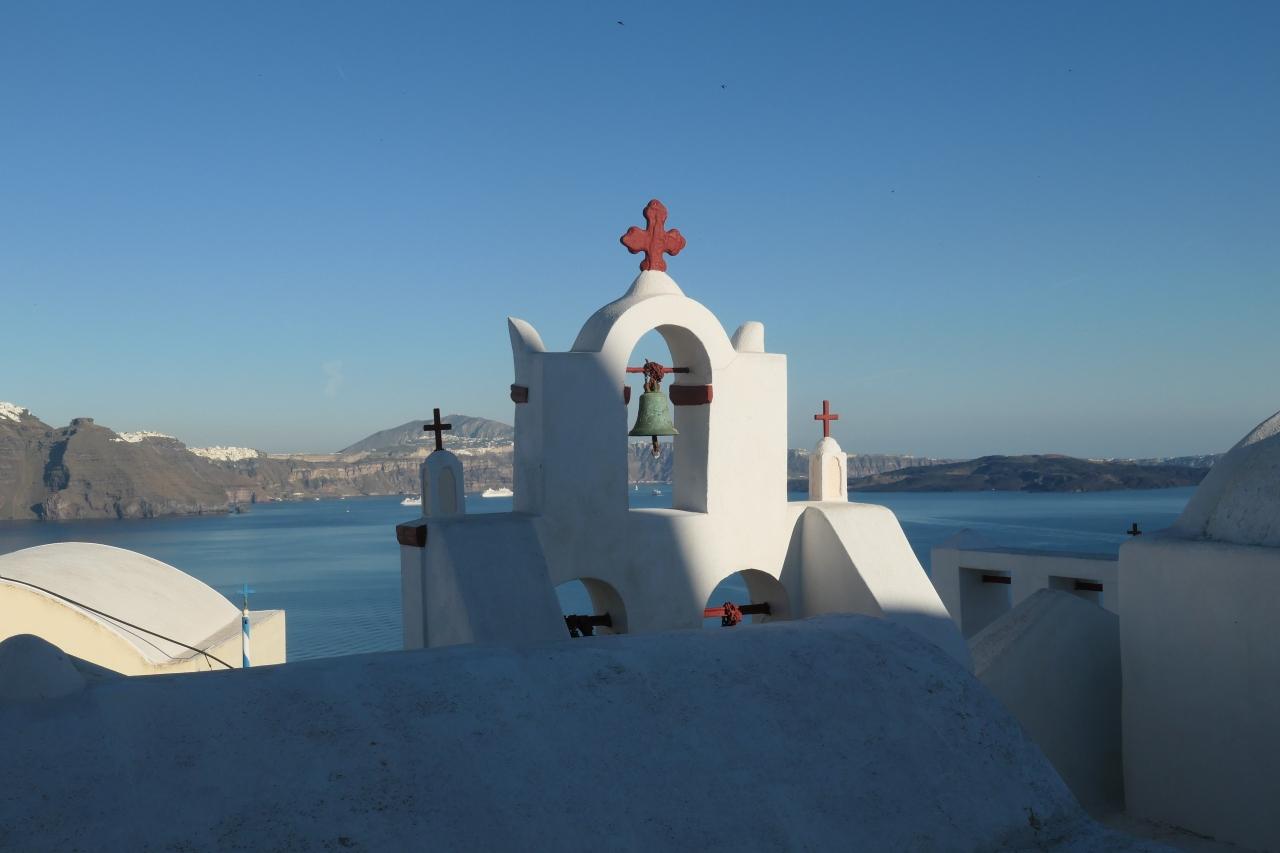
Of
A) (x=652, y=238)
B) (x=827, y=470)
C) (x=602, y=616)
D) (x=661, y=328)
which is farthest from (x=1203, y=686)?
(x=652, y=238)

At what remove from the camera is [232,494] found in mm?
146000

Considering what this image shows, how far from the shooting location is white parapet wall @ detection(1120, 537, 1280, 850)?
7332 mm

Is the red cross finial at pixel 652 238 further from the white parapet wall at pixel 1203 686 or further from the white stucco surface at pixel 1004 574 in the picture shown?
the white stucco surface at pixel 1004 574

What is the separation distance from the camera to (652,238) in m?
8.41

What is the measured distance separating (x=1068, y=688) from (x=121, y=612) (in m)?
9.30

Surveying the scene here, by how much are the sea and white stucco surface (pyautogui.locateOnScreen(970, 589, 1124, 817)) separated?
4.49 m

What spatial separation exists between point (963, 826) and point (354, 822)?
2.76 meters

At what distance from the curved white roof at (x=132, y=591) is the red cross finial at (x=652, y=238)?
6.27 meters

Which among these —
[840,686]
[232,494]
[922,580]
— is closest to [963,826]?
[840,686]

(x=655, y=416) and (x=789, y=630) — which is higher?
(x=655, y=416)

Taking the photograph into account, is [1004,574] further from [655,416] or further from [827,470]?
[655,416]

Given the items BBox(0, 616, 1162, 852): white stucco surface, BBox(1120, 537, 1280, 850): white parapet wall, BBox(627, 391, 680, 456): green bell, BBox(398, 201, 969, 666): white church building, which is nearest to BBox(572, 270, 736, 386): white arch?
BBox(398, 201, 969, 666): white church building

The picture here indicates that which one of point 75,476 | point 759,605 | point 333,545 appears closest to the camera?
point 759,605

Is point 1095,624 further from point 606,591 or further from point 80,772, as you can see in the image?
point 80,772
